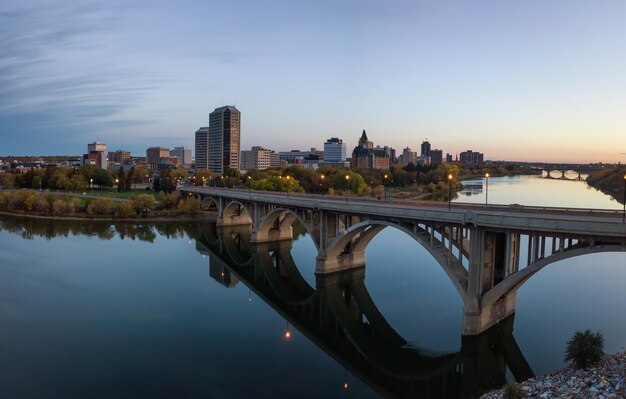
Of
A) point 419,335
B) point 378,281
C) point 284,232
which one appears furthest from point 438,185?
point 419,335

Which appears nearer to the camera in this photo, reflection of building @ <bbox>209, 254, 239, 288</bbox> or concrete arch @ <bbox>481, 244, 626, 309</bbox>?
concrete arch @ <bbox>481, 244, 626, 309</bbox>

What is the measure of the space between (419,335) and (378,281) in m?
11.8

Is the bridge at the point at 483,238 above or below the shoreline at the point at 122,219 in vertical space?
above

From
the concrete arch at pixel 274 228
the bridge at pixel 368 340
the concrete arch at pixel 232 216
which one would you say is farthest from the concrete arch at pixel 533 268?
the concrete arch at pixel 232 216

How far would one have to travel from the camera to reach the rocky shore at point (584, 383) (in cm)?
1630

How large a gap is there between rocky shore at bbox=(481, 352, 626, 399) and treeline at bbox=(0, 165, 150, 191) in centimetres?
10473

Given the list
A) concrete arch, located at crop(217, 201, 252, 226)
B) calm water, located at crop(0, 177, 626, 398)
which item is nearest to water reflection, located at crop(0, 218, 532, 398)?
calm water, located at crop(0, 177, 626, 398)

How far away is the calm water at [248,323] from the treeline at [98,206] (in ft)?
83.1

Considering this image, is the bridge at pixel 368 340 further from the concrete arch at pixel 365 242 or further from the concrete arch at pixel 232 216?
the concrete arch at pixel 232 216

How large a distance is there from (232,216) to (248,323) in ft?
136

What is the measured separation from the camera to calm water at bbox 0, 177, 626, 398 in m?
21.3

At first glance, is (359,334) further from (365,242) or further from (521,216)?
(365,242)

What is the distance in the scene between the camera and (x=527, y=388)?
59.2 ft

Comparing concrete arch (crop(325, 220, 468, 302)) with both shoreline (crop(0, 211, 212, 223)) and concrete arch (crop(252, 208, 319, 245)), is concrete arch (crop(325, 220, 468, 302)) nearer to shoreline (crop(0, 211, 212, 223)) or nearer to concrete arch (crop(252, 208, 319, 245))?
concrete arch (crop(252, 208, 319, 245))
